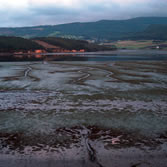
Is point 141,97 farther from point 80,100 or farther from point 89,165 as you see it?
point 89,165

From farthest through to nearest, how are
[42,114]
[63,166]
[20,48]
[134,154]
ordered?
[20,48] < [42,114] < [134,154] < [63,166]

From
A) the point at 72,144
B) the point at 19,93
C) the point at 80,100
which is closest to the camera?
the point at 72,144

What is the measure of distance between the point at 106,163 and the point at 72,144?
7.41 ft

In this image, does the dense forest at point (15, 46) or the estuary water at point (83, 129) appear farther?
the dense forest at point (15, 46)

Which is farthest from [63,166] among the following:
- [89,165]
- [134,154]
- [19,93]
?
[19,93]

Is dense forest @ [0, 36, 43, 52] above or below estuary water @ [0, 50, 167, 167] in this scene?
above

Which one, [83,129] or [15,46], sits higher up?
[15,46]

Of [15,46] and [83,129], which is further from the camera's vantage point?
[15,46]

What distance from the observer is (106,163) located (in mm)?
8602

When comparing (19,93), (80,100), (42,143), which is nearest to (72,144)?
(42,143)

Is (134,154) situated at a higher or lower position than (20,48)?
lower

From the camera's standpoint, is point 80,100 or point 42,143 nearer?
point 42,143

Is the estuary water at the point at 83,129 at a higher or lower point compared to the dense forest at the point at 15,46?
lower

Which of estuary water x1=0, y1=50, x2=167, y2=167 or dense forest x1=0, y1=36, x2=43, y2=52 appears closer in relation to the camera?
estuary water x1=0, y1=50, x2=167, y2=167
